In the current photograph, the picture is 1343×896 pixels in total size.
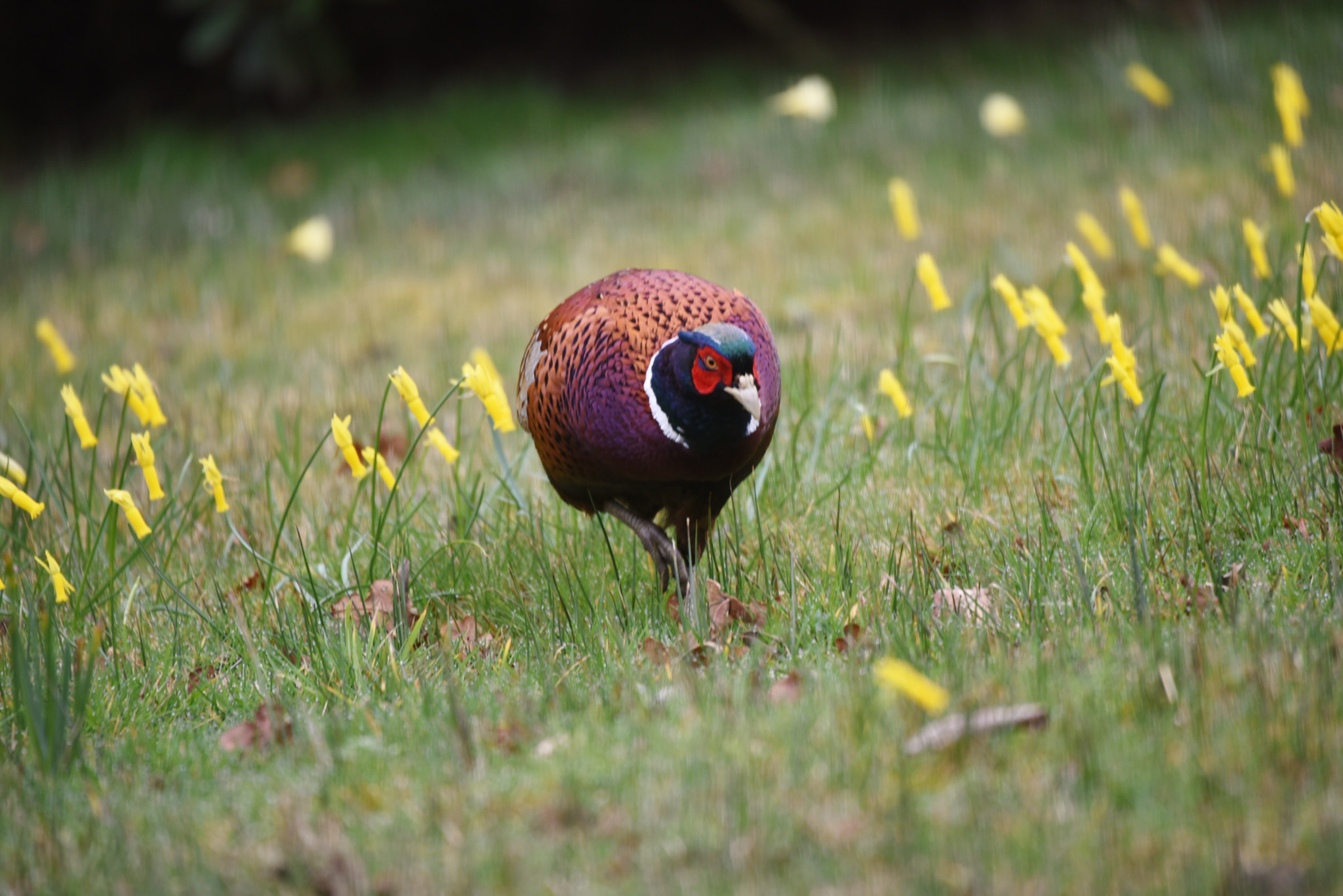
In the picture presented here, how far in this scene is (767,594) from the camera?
9.39 ft

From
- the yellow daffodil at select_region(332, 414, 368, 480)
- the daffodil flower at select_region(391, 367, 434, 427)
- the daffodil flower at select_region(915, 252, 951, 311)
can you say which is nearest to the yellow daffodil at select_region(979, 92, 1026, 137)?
the daffodil flower at select_region(915, 252, 951, 311)

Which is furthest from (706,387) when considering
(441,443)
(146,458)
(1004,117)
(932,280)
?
(1004,117)

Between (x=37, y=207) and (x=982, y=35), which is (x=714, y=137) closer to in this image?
(x=982, y=35)

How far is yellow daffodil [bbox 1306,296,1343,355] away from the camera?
274 cm

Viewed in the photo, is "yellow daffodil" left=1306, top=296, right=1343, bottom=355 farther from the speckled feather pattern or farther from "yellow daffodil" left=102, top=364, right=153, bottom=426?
"yellow daffodil" left=102, top=364, right=153, bottom=426

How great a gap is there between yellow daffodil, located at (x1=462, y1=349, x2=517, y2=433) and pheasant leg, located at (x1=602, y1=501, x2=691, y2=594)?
0.34m

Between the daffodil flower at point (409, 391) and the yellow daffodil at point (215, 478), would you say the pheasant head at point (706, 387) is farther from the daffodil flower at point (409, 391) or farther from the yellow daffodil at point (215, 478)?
the yellow daffodil at point (215, 478)

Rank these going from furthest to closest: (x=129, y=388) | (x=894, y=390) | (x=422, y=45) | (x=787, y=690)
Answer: (x=422, y=45) < (x=894, y=390) < (x=129, y=388) < (x=787, y=690)

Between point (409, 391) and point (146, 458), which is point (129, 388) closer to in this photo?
point (146, 458)

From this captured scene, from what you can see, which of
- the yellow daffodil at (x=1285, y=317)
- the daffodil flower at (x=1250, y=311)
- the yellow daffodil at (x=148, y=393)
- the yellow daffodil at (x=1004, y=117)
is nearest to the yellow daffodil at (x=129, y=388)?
the yellow daffodil at (x=148, y=393)

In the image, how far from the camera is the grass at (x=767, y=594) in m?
1.88

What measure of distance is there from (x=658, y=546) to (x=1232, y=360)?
4.54ft

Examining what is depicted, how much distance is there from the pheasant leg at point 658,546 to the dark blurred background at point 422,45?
271 inches

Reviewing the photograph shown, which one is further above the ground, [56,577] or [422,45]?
[422,45]
